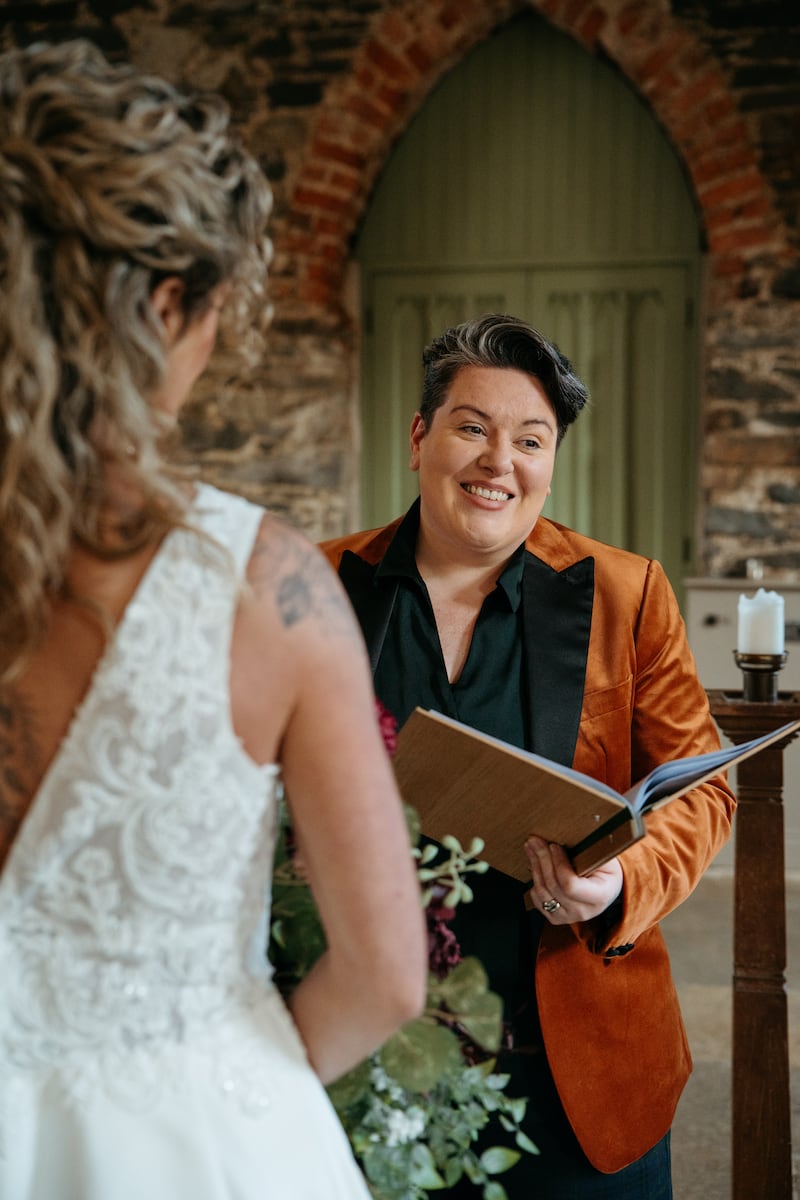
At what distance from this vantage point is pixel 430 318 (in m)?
5.49

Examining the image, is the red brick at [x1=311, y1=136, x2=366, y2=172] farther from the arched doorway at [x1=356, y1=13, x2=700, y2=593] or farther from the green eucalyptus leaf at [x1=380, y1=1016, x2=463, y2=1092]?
the green eucalyptus leaf at [x1=380, y1=1016, x2=463, y2=1092]

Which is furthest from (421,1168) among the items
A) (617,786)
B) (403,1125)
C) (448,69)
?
(448,69)

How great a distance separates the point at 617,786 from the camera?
1.78 metres

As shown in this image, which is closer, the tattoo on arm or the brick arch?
the tattoo on arm

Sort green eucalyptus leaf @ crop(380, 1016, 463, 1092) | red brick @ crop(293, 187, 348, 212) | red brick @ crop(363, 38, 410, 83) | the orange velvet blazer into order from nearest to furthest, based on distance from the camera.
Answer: green eucalyptus leaf @ crop(380, 1016, 463, 1092)
the orange velvet blazer
red brick @ crop(363, 38, 410, 83)
red brick @ crop(293, 187, 348, 212)

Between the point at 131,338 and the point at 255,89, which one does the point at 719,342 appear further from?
the point at 131,338

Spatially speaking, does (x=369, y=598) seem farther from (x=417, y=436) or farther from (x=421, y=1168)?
(x=421, y=1168)

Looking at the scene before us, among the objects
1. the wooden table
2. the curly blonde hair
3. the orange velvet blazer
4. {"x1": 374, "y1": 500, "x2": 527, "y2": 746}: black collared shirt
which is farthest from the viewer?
the wooden table

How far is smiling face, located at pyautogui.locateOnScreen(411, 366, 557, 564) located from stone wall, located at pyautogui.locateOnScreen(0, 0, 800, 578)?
3.50 metres

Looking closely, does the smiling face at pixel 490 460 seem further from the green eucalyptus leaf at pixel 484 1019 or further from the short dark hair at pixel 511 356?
the green eucalyptus leaf at pixel 484 1019

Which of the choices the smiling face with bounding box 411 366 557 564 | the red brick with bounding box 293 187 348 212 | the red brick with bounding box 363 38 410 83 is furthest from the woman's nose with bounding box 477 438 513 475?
the red brick with bounding box 363 38 410 83

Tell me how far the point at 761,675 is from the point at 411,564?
32.5 inches

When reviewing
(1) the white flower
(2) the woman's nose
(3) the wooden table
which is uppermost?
(2) the woman's nose

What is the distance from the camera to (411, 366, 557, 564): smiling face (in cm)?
179
